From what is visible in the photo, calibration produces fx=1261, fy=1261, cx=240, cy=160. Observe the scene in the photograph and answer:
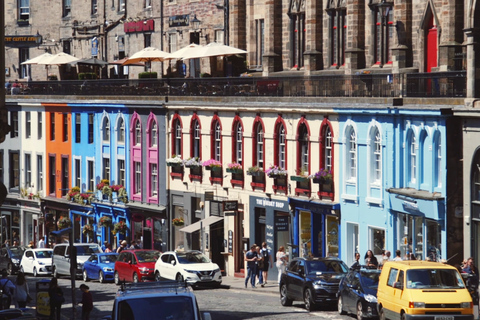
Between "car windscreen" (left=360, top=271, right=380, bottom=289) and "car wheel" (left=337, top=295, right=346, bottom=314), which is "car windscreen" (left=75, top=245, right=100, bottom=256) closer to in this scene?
"car wheel" (left=337, top=295, right=346, bottom=314)

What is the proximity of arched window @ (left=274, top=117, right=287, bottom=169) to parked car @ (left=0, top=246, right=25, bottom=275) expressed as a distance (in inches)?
597

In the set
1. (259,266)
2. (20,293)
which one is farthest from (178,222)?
(20,293)

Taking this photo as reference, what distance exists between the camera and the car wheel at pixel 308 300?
117ft

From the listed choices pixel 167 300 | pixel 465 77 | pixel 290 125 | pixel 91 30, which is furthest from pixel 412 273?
pixel 91 30

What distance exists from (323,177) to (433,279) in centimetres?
1708

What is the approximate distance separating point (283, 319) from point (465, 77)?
11.0 metres

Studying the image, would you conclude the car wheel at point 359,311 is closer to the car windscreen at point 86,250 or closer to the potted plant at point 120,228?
the car windscreen at point 86,250

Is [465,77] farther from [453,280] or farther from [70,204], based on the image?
[70,204]

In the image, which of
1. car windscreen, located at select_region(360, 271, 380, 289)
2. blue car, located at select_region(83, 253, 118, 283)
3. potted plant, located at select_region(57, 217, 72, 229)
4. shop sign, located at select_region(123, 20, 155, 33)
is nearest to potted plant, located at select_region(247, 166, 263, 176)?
blue car, located at select_region(83, 253, 118, 283)

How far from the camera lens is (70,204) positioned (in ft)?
224

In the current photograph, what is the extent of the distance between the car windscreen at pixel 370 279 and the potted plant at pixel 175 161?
25.0 metres

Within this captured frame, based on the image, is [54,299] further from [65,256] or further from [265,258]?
[65,256]

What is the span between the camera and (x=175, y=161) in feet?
190

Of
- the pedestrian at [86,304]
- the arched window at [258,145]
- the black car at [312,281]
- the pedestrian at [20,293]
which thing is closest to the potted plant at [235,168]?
the arched window at [258,145]
